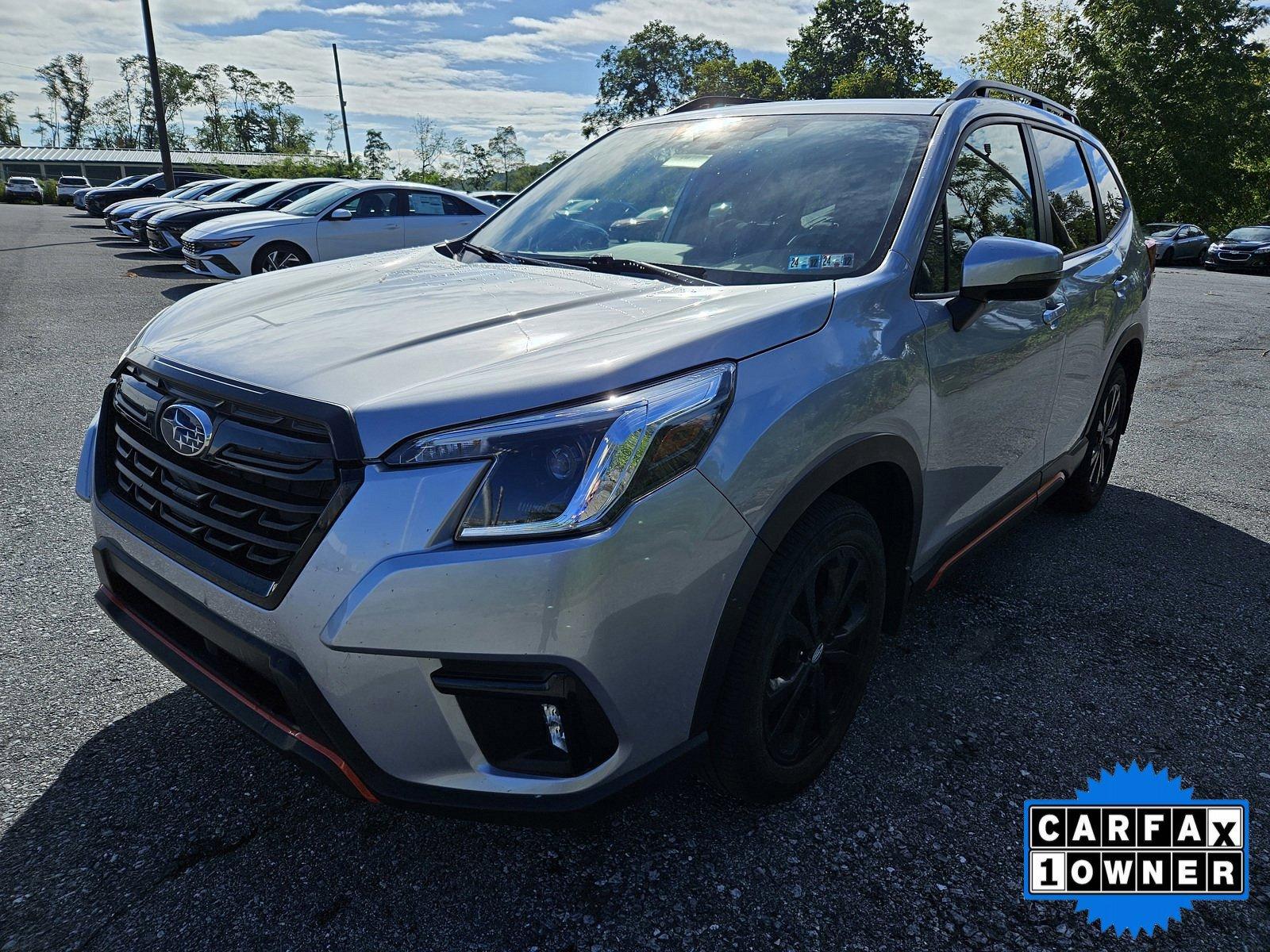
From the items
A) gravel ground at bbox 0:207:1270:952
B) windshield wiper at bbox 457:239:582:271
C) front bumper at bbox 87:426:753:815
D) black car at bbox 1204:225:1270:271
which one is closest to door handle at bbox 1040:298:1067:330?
gravel ground at bbox 0:207:1270:952

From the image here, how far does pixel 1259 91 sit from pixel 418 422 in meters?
43.4

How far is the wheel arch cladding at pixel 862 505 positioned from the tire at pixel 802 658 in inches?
2.0

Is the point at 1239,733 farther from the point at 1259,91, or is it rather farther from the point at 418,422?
the point at 1259,91

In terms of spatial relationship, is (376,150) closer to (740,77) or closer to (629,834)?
(740,77)

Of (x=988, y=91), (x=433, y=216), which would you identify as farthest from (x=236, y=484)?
(x=433, y=216)

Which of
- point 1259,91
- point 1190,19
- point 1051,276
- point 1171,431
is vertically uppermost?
point 1190,19

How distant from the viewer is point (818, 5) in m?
62.2

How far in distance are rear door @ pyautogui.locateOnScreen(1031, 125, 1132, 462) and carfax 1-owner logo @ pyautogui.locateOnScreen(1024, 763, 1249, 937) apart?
4.73 ft

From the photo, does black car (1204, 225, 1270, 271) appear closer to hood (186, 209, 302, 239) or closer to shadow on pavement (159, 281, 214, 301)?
hood (186, 209, 302, 239)

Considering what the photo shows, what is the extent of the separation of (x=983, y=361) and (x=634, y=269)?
106 cm

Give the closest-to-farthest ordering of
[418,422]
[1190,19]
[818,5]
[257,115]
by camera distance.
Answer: [418,422]
[1190,19]
[818,5]
[257,115]

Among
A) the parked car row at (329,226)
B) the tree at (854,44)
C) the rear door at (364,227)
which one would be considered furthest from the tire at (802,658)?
the tree at (854,44)

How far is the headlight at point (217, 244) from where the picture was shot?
11219mm

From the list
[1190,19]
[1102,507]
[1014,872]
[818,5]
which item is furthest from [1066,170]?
[818,5]
